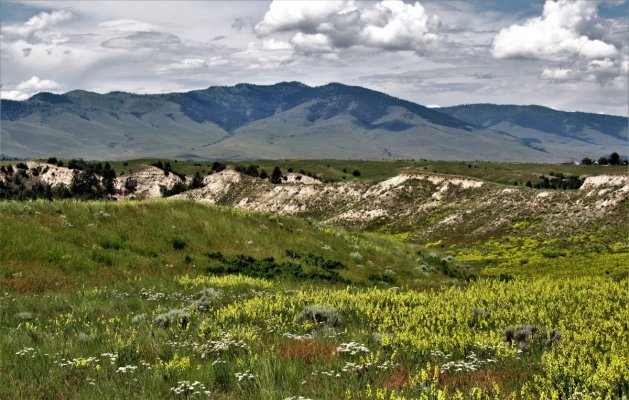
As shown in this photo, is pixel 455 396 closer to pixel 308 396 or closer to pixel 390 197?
pixel 308 396

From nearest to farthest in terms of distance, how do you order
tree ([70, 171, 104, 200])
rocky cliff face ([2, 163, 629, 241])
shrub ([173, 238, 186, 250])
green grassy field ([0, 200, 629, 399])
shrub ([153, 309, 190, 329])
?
green grassy field ([0, 200, 629, 399]), shrub ([153, 309, 190, 329]), shrub ([173, 238, 186, 250]), rocky cliff face ([2, 163, 629, 241]), tree ([70, 171, 104, 200])

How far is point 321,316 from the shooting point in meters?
12.8

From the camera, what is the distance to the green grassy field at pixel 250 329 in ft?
25.9

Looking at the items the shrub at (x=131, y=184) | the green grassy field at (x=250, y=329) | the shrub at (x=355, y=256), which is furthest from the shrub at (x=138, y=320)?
the shrub at (x=131, y=184)

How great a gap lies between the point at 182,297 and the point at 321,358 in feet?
31.6

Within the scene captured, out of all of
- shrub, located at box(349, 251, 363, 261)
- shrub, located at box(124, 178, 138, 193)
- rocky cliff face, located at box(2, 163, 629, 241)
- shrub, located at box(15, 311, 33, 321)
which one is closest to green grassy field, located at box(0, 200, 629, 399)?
shrub, located at box(15, 311, 33, 321)

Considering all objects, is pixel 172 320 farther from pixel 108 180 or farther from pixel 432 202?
pixel 108 180

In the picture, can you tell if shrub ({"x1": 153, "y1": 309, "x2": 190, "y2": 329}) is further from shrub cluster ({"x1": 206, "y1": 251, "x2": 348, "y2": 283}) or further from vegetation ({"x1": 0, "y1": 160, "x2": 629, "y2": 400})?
shrub cluster ({"x1": 206, "y1": 251, "x2": 348, "y2": 283})

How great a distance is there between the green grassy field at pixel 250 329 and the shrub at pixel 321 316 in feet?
0.12

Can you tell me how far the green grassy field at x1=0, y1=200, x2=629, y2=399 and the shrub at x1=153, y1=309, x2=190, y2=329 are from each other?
0.05 meters

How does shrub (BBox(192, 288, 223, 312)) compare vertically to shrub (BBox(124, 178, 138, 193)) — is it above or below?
above

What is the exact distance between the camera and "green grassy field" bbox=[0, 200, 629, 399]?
25.9 ft

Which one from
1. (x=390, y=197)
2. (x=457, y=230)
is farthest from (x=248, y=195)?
(x=457, y=230)

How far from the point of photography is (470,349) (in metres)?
10.1
